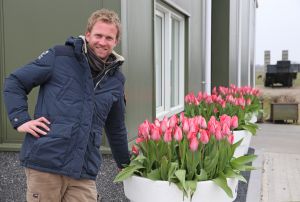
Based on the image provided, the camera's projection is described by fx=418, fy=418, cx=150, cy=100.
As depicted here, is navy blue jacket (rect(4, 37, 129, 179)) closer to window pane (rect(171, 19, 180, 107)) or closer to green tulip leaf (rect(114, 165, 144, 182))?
green tulip leaf (rect(114, 165, 144, 182))

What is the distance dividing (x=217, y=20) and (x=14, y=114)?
27.9ft

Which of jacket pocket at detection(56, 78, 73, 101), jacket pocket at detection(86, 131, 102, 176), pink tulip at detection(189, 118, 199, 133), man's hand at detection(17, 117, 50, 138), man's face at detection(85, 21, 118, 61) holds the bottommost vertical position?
jacket pocket at detection(86, 131, 102, 176)

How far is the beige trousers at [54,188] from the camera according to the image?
2.21 metres

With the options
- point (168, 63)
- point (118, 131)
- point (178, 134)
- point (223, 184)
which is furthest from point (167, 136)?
point (168, 63)

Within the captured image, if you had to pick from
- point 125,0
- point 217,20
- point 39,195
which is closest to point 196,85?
point 217,20

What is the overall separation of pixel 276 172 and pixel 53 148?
5.00 metres

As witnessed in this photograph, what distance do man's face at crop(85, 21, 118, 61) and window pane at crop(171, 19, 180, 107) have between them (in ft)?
14.3

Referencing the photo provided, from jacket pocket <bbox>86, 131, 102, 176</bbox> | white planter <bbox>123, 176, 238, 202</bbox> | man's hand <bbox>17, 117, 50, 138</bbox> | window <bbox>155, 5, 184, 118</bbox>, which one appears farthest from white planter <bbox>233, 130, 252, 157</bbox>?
man's hand <bbox>17, 117, 50, 138</bbox>

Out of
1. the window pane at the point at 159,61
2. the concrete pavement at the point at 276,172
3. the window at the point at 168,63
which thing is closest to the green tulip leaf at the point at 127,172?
the concrete pavement at the point at 276,172

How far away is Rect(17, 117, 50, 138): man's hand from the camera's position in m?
2.11

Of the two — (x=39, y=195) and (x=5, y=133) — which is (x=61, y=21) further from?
(x=39, y=195)

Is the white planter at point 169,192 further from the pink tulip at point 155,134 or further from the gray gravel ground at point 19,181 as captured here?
the gray gravel ground at point 19,181

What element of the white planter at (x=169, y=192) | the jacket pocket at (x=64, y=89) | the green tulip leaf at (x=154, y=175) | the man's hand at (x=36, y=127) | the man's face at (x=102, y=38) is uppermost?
the man's face at (x=102, y=38)

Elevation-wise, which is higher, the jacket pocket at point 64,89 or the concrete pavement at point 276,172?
the jacket pocket at point 64,89
